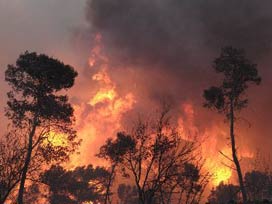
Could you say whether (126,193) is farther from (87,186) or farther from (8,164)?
(8,164)

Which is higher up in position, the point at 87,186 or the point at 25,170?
the point at 87,186

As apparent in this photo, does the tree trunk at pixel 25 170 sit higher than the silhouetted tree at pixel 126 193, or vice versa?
the silhouetted tree at pixel 126 193

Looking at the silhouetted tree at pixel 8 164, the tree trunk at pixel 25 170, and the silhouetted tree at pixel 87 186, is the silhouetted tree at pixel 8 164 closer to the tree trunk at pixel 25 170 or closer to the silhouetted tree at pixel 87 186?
the tree trunk at pixel 25 170

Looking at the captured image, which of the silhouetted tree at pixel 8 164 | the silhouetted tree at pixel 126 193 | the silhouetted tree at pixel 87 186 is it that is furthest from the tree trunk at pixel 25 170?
the silhouetted tree at pixel 126 193

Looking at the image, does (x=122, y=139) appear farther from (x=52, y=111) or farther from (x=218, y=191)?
(x=218, y=191)

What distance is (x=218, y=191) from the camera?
12212cm

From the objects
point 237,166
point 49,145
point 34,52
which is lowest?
point 237,166

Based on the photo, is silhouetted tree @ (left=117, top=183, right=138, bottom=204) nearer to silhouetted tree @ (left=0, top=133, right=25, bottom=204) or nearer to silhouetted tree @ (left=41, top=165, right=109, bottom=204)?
silhouetted tree @ (left=41, top=165, right=109, bottom=204)

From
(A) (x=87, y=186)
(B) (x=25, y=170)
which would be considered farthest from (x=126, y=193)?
(B) (x=25, y=170)

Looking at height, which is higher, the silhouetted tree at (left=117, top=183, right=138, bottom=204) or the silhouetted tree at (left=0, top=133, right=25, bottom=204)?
the silhouetted tree at (left=117, top=183, right=138, bottom=204)

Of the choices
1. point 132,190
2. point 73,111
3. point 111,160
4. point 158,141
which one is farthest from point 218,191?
point 158,141

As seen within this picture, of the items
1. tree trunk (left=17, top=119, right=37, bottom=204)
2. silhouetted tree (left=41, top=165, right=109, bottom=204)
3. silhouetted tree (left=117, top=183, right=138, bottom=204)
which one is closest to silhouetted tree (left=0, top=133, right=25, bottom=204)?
tree trunk (left=17, top=119, right=37, bottom=204)

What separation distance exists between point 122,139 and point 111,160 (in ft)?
33.1

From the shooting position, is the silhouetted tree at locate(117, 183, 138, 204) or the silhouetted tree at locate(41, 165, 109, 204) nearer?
the silhouetted tree at locate(41, 165, 109, 204)
